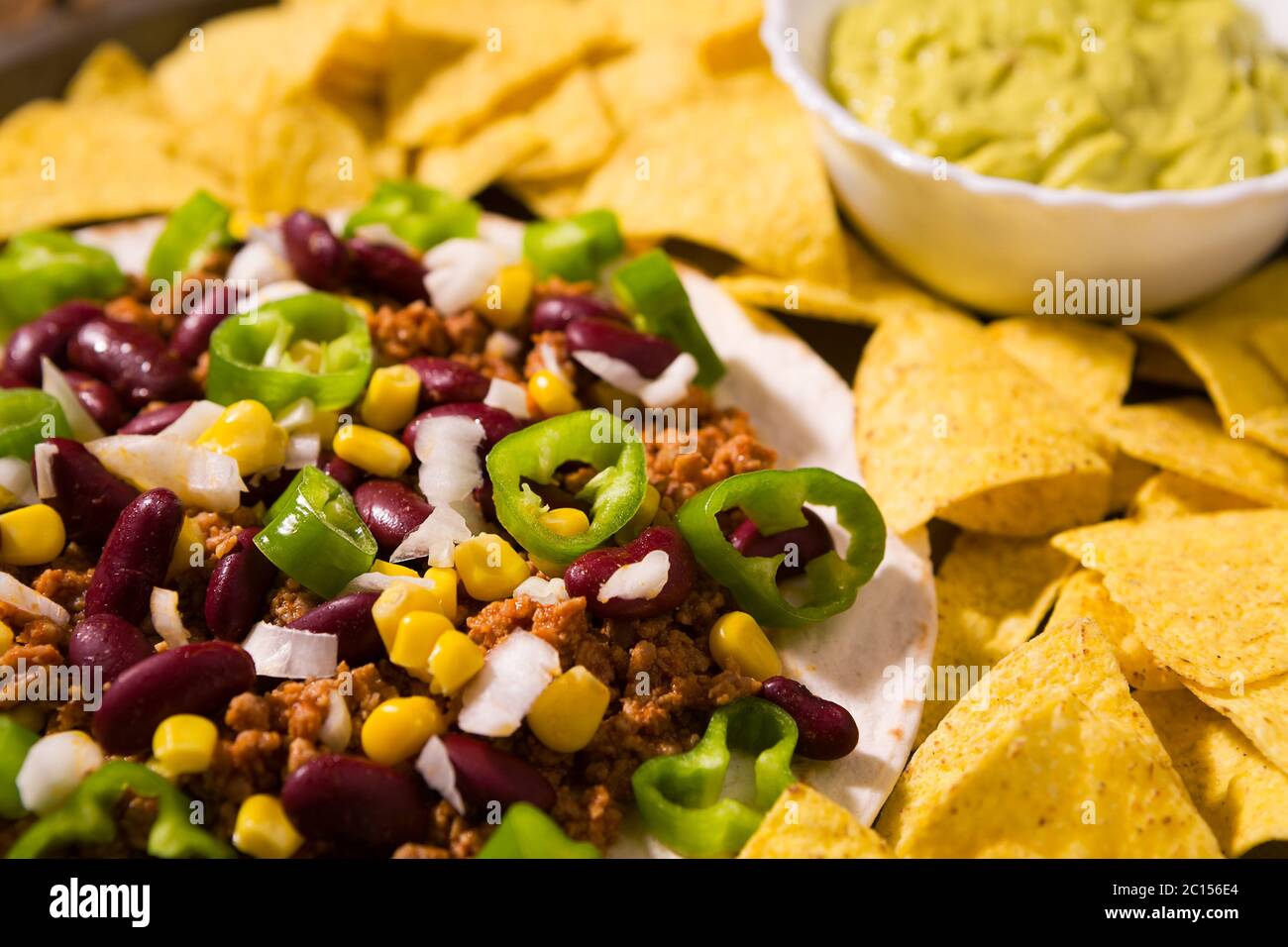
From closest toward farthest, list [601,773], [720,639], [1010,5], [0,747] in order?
[0,747], [601,773], [720,639], [1010,5]

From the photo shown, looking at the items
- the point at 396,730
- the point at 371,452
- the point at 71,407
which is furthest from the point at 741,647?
the point at 71,407

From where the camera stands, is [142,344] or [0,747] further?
[142,344]

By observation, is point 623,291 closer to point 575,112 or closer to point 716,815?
point 575,112

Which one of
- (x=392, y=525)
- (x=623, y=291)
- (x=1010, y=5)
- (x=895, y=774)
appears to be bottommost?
(x=895, y=774)

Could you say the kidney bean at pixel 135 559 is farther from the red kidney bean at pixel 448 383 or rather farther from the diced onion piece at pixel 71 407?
the red kidney bean at pixel 448 383

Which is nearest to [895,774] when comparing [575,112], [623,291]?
[623,291]

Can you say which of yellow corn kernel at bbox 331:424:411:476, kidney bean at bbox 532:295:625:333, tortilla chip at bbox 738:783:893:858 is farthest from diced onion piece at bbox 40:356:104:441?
tortilla chip at bbox 738:783:893:858
